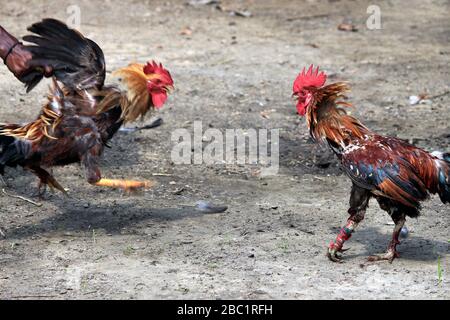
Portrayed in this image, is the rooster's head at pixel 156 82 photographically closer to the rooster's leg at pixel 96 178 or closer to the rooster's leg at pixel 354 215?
the rooster's leg at pixel 96 178

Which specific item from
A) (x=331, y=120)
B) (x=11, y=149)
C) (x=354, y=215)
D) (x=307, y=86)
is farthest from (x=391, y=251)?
(x=11, y=149)

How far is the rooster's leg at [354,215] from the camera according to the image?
6.05 m

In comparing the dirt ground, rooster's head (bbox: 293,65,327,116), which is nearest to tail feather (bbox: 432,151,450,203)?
the dirt ground

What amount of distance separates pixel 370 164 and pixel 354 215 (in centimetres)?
42

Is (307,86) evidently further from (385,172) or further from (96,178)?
(96,178)

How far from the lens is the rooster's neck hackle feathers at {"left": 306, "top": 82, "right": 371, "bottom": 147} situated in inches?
239

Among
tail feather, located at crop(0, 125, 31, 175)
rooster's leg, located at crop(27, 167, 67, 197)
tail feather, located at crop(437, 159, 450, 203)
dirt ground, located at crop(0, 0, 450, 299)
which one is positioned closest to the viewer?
dirt ground, located at crop(0, 0, 450, 299)

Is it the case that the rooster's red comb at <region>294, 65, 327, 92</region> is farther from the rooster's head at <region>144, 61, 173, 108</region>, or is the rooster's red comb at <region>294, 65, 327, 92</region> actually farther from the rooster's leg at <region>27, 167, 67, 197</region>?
the rooster's leg at <region>27, 167, 67, 197</region>

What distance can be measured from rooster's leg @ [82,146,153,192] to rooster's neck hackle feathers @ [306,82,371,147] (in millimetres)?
1476

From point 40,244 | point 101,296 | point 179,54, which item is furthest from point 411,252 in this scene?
point 179,54

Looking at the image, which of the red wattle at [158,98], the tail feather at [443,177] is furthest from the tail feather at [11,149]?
the tail feather at [443,177]

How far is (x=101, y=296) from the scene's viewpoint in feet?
18.2

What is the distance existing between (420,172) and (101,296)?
245 cm

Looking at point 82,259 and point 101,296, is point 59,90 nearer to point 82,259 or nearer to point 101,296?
point 82,259
